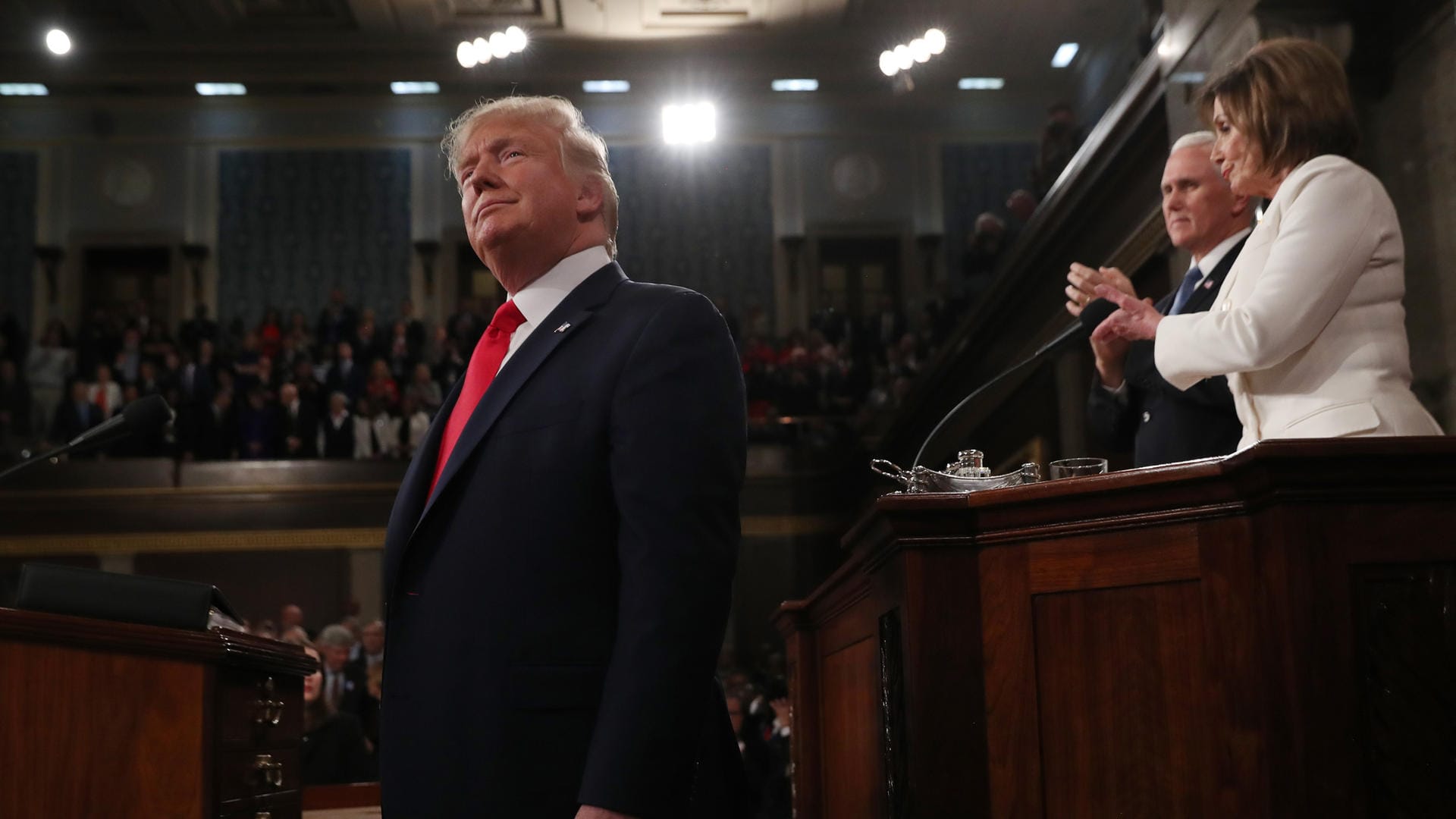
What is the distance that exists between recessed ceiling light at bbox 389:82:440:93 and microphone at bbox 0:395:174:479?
10677 mm

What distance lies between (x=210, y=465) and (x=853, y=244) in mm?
5886

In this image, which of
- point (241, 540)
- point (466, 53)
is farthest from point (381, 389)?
point (466, 53)

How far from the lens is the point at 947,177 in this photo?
12438mm

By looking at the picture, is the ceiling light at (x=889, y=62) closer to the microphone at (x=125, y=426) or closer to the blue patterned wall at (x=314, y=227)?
the blue patterned wall at (x=314, y=227)

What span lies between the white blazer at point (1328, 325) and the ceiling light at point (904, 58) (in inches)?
428

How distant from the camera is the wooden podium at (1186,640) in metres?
1.25

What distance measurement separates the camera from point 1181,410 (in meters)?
2.21

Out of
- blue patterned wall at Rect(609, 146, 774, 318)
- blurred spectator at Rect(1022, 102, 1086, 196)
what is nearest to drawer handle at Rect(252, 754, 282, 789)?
blurred spectator at Rect(1022, 102, 1086, 196)

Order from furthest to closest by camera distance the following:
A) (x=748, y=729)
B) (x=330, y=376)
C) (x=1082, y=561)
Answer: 1. (x=330, y=376)
2. (x=748, y=729)
3. (x=1082, y=561)

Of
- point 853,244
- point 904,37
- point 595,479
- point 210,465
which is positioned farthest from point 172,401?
point 595,479

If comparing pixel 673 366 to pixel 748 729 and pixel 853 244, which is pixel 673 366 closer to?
pixel 748 729

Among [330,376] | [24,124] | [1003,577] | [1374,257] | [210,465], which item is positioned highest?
[24,124]

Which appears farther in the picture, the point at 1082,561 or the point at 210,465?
the point at 210,465

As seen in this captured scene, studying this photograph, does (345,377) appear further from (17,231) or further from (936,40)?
(936,40)
